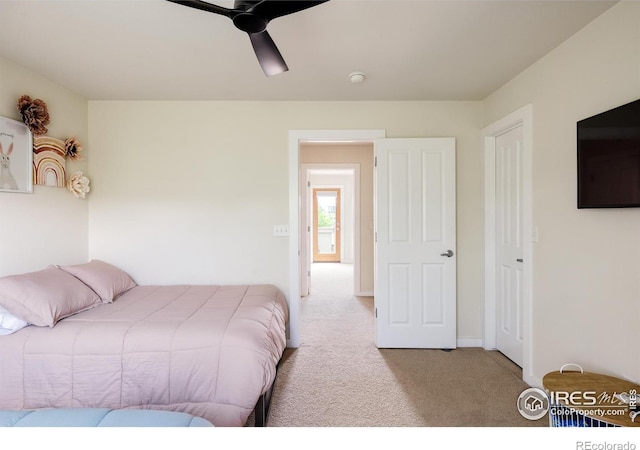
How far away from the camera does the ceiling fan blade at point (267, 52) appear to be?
5.06 ft

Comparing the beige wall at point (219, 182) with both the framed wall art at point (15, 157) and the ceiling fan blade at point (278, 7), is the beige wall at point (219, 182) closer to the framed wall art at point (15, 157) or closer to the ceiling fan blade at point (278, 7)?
the framed wall art at point (15, 157)

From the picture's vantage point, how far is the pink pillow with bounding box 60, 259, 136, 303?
2398 millimetres

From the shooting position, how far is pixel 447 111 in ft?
10.3

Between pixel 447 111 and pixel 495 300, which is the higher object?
pixel 447 111

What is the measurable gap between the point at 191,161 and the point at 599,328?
342 centimetres

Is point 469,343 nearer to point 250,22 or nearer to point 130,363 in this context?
point 130,363

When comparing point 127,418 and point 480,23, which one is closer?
point 127,418

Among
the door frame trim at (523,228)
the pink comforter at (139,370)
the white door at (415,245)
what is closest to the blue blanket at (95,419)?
the pink comforter at (139,370)

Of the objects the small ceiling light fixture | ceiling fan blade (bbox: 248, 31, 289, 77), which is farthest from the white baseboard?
ceiling fan blade (bbox: 248, 31, 289, 77)

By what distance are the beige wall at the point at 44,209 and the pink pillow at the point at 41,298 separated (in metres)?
0.48

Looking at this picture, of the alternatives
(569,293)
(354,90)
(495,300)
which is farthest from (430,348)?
(354,90)

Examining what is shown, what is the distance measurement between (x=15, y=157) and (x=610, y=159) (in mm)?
3895

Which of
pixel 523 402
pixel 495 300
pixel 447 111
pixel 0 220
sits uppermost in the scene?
pixel 447 111

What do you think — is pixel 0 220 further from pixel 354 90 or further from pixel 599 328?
pixel 599 328
